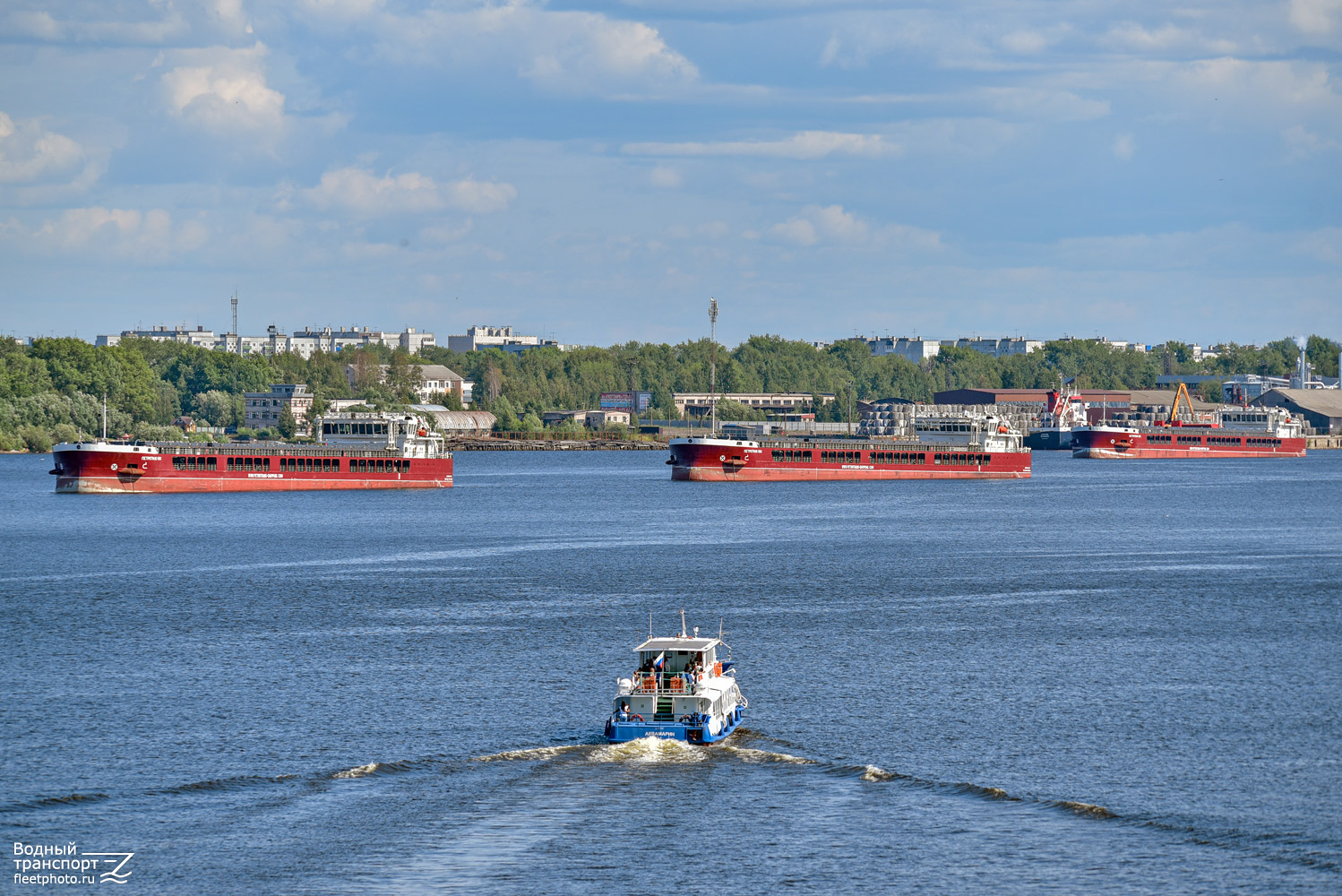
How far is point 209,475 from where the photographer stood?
12912 centimetres

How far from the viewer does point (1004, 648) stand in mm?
52344

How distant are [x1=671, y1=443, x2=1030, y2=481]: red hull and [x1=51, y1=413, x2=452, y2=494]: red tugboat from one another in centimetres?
2302

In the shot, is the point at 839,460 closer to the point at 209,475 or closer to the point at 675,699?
the point at 209,475

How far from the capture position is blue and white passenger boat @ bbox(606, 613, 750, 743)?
123ft

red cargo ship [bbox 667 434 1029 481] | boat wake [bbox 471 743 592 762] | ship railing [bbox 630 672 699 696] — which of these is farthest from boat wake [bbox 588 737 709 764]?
red cargo ship [bbox 667 434 1029 481]

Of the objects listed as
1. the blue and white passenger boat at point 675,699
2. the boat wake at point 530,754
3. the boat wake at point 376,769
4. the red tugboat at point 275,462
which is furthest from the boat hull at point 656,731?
the red tugboat at point 275,462

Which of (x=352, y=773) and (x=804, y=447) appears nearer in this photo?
(x=352, y=773)

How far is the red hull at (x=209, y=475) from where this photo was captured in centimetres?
12350

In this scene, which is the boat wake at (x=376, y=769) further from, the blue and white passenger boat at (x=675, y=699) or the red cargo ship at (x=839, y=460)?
the red cargo ship at (x=839, y=460)

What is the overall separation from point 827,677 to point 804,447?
10185 centimetres

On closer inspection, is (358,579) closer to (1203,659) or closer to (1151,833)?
(1203,659)

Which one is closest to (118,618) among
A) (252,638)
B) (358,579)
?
(252,638)

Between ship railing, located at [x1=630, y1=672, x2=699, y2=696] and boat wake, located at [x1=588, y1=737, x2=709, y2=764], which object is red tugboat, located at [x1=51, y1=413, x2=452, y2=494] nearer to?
ship railing, located at [x1=630, y1=672, x2=699, y2=696]

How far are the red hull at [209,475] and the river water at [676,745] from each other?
40.2m
